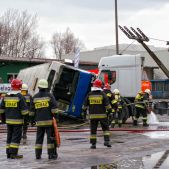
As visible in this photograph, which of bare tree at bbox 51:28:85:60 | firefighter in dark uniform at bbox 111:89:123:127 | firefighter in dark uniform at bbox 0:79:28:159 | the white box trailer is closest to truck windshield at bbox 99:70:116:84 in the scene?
the white box trailer

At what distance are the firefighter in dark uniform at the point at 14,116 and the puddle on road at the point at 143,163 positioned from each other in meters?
2.11

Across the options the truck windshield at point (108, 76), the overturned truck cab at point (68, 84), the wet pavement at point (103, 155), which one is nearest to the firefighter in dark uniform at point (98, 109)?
the wet pavement at point (103, 155)

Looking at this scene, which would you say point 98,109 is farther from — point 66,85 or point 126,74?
point 126,74

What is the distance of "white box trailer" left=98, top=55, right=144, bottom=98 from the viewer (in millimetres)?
21781

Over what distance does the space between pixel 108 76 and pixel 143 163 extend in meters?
13.1

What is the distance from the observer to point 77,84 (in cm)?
2023

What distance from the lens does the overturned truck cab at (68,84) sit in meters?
20.0

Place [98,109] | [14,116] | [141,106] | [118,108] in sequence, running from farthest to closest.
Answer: [141,106]
[118,108]
[98,109]
[14,116]

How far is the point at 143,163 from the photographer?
963 cm

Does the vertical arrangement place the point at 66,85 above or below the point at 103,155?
above

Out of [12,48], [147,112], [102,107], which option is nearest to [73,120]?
[147,112]

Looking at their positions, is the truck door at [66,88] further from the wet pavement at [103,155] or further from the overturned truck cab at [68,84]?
the wet pavement at [103,155]

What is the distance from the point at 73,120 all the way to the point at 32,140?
21.1 ft

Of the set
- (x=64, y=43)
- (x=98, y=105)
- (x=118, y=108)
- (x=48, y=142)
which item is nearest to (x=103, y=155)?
(x=48, y=142)
